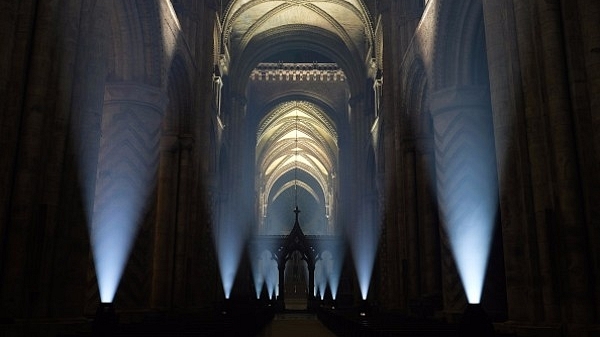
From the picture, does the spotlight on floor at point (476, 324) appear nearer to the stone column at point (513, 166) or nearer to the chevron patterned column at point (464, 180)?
the stone column at point (513, 166)

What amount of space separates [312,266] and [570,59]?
83.1 ft

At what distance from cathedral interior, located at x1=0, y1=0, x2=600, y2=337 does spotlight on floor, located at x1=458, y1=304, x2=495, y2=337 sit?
0.33ft

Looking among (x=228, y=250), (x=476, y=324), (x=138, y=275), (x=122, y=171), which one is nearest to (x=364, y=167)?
(x=228, y=250)

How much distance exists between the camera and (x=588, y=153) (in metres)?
6.60

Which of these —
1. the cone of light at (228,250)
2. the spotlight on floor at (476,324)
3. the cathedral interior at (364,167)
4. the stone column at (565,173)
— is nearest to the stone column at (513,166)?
the cathedral interior at (364,167)

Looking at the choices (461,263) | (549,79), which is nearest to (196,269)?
(461,263)

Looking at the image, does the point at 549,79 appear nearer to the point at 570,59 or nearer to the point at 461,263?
the point at 570,59

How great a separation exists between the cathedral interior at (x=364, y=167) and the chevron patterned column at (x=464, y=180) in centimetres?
4

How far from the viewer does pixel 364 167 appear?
1056 inches

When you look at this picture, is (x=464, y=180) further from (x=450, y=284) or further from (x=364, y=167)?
(x=364, y=167)

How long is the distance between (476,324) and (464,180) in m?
5.32

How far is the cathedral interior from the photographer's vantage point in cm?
681

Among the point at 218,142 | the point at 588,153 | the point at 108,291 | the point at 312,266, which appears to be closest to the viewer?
the point at 588,153

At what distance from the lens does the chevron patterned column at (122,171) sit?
11.5 meters
